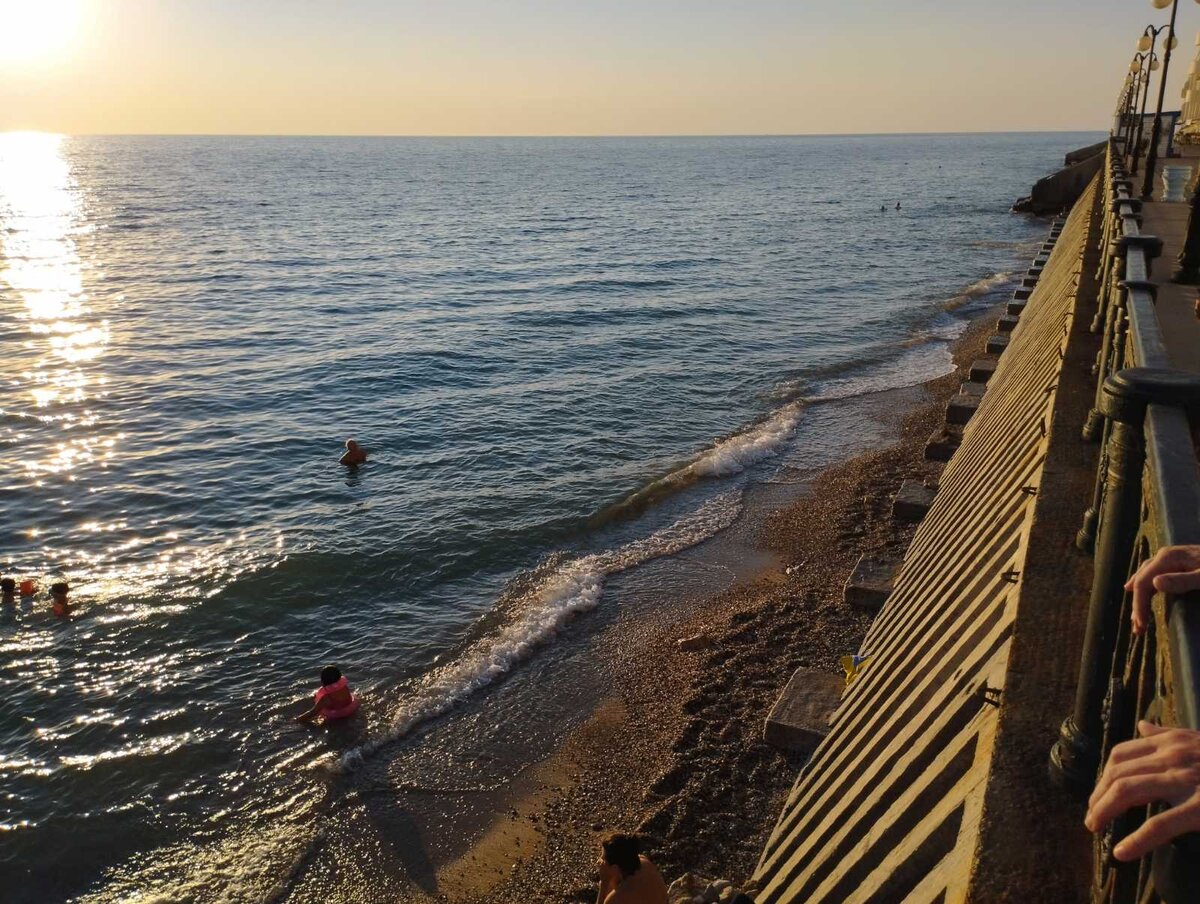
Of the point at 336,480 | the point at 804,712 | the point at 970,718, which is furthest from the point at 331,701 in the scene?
the point at 336,480

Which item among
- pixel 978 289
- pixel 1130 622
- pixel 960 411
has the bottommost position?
pixel 978 289

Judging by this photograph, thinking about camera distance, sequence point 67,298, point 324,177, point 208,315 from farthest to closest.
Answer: point 324,177 < point 67,298 < point 208,315

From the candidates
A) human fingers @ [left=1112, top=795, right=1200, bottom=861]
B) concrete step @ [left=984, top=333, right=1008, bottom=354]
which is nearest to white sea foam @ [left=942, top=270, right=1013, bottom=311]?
concrete step @ [left=984, top=333, right=1008, bottom=354]

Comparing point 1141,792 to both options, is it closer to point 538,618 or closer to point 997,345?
point 538,618

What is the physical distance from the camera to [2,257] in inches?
2329

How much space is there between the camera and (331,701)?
11.3m

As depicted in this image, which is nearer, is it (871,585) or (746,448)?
(871,585)

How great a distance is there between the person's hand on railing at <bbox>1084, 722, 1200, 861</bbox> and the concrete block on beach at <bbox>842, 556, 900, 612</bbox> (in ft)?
25.4

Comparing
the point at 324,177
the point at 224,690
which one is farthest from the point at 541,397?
the point at 324,177

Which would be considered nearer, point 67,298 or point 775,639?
point 775,639

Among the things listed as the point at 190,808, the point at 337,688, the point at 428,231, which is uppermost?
the point at 428,231

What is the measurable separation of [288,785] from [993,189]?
114186 mm

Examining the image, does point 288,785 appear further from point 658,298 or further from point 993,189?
point 993,189

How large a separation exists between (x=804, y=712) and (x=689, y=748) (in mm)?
2634
